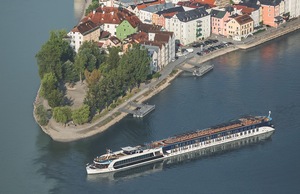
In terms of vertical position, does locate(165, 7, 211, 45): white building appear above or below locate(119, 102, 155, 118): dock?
above

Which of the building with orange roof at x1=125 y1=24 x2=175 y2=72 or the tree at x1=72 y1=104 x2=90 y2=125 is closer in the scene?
the tree at x1=72 y1=104 x2=90 y2=125

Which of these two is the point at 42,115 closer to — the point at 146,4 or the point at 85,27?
the point at 85,27

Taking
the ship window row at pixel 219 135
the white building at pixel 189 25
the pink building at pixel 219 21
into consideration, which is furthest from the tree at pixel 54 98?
the pink building at pixel 219 21

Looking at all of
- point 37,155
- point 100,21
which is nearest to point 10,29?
point 100,21

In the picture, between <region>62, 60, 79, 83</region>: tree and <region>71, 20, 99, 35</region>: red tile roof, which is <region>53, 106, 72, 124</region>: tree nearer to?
<region>62, 60, 79, 83</region>: tree

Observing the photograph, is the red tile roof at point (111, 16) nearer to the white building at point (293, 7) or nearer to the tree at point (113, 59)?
the tree at point (113, 59)

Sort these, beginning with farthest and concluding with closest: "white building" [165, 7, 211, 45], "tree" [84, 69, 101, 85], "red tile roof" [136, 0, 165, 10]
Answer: "red tile roof" [136, 0, 165, 10] < "white building" [165, 7, 211, 45] < "tree" [84, 69, 101, 85]

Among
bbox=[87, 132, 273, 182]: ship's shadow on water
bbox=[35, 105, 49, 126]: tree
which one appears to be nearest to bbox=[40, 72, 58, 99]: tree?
bbox=[35, 105, 49, 126]: tree

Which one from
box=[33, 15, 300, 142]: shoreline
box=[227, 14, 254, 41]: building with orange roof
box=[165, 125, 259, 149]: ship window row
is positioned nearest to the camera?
box=[165, 125, 259, 149]: ship window row
